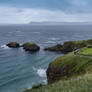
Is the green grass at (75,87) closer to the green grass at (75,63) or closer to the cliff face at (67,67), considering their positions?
the green grass at (75,63)

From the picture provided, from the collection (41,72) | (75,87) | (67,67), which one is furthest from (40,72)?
(75,87)

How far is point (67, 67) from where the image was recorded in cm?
3241

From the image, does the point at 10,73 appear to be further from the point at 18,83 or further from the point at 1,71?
the point at 18,83

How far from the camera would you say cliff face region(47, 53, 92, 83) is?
3023cm

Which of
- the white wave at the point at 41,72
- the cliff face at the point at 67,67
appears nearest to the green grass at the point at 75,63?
the cliff face at the point at 67,67

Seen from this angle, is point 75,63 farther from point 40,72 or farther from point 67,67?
point 40,72

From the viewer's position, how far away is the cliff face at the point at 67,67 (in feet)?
99.2

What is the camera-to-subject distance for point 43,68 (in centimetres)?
4388

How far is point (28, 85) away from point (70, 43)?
45.8m

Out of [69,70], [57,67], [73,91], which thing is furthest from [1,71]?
[73,91]

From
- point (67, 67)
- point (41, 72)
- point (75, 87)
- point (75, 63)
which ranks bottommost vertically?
point (41, 72)

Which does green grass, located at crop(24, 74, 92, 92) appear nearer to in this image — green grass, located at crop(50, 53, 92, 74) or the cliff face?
green grass, located at crop(50, 53, 92, 74)

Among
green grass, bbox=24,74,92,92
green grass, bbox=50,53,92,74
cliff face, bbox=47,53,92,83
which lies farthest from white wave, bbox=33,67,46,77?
green grass, bbox=24,74,92,92

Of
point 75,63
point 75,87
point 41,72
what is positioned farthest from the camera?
point 41,72
